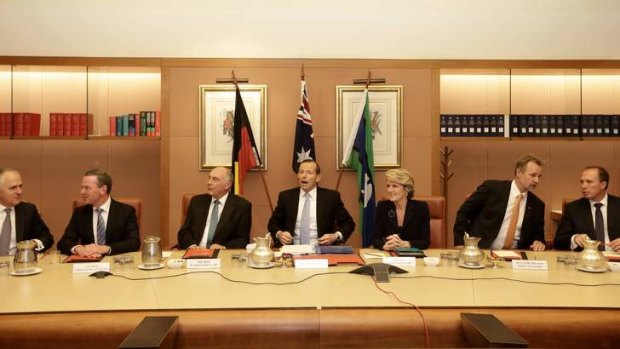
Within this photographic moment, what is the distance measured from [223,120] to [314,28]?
131 cm

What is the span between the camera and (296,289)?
2.41 meters

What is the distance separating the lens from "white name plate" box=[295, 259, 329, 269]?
2.93 meters

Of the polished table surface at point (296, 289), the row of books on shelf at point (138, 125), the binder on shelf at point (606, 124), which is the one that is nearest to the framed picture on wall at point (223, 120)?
the row of books on shelf at point (138, 125)

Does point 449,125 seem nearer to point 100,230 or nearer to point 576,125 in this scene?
point 576,125

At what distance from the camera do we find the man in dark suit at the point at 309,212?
14.5 ft

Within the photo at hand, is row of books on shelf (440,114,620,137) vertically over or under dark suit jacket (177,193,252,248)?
over

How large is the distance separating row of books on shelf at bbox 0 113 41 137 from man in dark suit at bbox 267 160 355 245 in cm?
279

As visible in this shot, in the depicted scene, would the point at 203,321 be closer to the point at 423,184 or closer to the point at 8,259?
the point at 8,259

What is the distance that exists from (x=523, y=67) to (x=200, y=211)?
11.7 feet

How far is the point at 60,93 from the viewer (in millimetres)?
5832

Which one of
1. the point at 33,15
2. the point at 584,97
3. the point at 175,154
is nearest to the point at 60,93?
the point at 33,15

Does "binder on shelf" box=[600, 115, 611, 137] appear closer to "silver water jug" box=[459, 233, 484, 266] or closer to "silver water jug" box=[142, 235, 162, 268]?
"silver water jug" box=[459, 233, 484, 266]

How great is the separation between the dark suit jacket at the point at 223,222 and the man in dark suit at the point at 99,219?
45cm

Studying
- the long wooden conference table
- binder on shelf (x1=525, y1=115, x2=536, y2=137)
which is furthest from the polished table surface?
binder on shelf (x1=525, y1=115, x2=536, y2=137)
